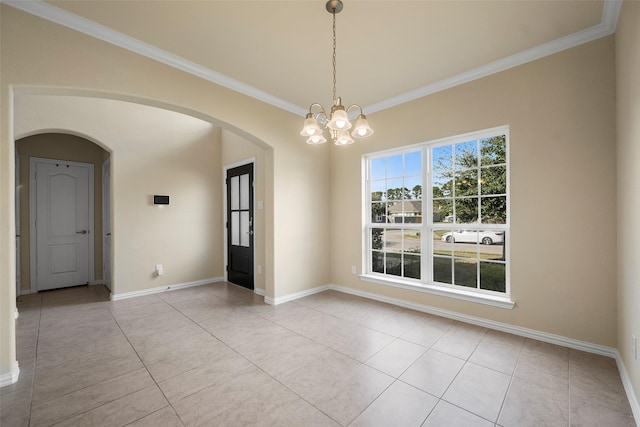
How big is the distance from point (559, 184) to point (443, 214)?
115cm

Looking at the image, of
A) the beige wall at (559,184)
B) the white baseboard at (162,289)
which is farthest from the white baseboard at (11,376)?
the beige wall at (559,184)

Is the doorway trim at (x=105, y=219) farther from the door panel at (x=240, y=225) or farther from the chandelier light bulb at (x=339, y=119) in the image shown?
the chandelier light bulb at (x=339, y=119)

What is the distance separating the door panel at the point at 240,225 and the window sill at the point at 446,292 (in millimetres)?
2044

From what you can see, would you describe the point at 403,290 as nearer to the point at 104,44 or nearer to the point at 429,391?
the point at 429,391

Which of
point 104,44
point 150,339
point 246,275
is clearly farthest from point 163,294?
point 104,44

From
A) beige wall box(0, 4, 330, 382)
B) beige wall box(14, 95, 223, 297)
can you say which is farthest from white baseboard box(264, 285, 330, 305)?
beige wall box(14, 95, 223, 297)

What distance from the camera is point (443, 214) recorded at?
3.45 metres

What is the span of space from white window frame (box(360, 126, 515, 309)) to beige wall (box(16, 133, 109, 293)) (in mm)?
4868

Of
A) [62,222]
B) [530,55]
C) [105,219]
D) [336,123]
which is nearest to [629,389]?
[336,123]

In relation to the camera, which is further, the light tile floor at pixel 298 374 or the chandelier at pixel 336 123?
the chandelier at pixel 336 123

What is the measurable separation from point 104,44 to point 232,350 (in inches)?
117

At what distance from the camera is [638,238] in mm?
1707

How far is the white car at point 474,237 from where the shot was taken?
3.03m

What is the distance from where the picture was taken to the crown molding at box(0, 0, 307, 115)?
6.96 ft
